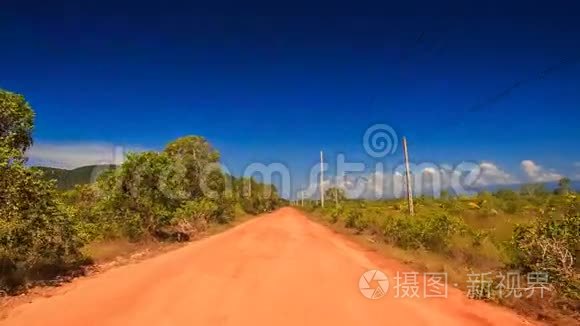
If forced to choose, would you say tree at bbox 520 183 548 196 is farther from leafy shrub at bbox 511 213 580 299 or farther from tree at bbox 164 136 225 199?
leafy shrub at bbox 511 213 580 299

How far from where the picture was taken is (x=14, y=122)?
1017 centimetres

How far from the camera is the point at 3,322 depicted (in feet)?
22.6

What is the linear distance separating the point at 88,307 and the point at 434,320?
5.70 meters

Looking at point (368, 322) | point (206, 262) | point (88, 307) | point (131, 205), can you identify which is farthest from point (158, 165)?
point (368, 322)

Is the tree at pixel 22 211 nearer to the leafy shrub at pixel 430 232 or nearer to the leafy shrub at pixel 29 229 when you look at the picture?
the leafy shrub at pixel 29 229

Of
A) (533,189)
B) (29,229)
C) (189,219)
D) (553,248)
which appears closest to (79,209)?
(29,229)

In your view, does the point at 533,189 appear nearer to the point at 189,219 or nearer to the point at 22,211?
the point at 189,219

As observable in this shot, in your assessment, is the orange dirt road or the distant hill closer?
the orange dirt road

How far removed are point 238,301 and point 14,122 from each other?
6587mm

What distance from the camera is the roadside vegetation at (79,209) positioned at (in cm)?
957

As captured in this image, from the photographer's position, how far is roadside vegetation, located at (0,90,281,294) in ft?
31.4

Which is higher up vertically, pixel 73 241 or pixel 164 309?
pixel 73 241

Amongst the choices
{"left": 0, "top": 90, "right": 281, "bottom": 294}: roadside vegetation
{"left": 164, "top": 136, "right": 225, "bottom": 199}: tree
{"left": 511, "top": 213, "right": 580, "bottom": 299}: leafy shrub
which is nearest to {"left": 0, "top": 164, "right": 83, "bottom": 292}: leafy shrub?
{"left": 0, "top": 90, "right": 281, "bottom": 294}: roadside vegetation

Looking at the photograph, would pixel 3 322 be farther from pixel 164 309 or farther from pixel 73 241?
pixel 73 241
